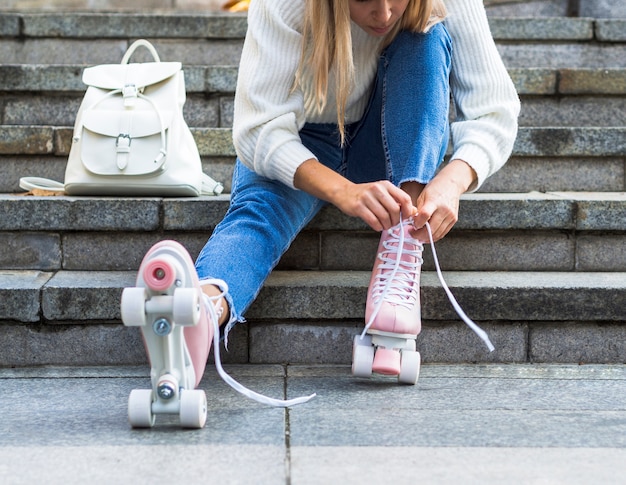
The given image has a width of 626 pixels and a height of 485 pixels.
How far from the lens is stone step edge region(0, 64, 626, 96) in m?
3.33

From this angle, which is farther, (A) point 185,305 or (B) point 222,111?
(B) point 222,111

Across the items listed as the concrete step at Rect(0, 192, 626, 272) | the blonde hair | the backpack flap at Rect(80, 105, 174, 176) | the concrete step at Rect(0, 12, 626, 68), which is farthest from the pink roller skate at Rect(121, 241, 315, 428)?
the concrete step at Rect(0, 12, 626, 68)

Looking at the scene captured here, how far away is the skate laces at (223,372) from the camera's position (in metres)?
1.78

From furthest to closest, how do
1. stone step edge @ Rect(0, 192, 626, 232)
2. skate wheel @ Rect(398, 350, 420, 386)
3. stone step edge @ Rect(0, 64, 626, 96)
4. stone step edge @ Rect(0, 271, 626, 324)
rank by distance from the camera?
stone step edge @ Rect(0, 64, 626, 96) < stone step edge @ Rect(0, 192, 626, 232) < stone step edge @ Rect(0, 271, 626, 324) < skate wheel @ Rect(398, 350, 420, 386)

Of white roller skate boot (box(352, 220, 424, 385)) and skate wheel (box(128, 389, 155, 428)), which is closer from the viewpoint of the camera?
skate wheel (box(128, 389, 155, 428))

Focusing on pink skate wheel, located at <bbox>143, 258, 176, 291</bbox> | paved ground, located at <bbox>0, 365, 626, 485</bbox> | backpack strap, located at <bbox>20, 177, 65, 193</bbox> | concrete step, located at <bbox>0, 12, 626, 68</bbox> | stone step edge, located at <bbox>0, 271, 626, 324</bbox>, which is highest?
concrete step, located at <bbox>0, 12, 626, 68</bbox>

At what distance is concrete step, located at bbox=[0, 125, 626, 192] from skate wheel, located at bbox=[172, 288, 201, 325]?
56.3 inches

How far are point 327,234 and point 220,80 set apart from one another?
1.11 meters

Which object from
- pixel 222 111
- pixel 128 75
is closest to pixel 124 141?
pixel 128 75

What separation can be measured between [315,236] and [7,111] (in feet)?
4.94

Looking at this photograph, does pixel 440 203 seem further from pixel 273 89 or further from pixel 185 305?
pixel 185 305

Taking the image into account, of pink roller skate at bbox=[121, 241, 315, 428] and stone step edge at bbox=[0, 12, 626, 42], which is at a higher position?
stone step edge at bbox=[0, 12, 626, 42]

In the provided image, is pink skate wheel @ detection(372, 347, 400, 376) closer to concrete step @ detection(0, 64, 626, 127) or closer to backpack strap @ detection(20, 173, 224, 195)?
backpack strap @ detection(20, 173, 224, 195)

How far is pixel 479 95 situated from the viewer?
7.00ft
